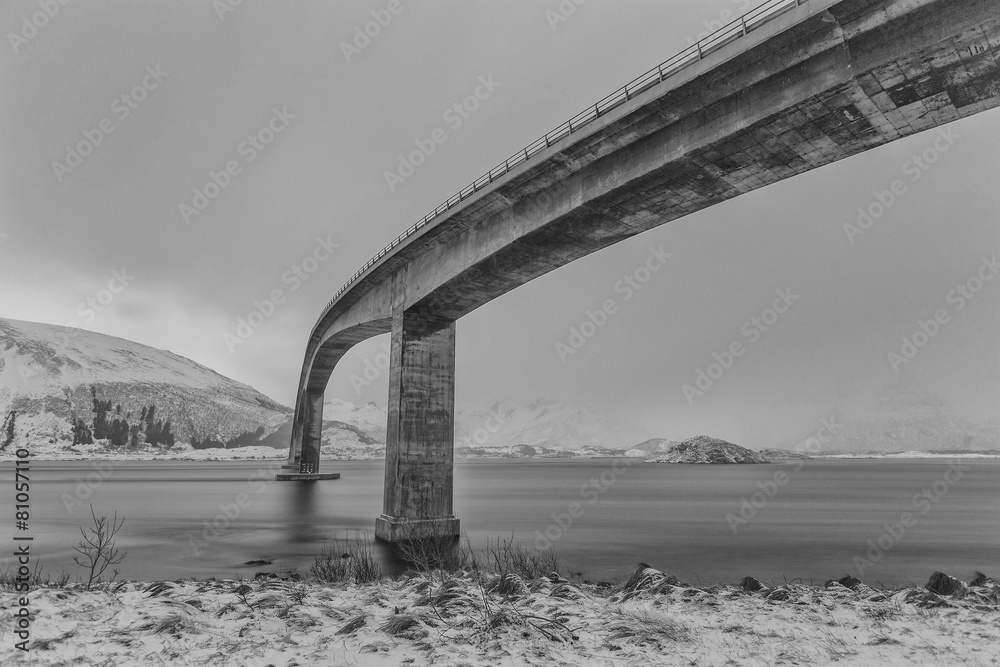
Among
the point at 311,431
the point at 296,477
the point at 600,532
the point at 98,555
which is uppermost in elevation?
the point at 311,431

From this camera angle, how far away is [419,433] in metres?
22.8

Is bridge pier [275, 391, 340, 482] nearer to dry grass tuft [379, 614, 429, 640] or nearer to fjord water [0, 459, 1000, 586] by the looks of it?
fjord water [0, 459, 1000, 586]

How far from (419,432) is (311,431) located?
48.2 metres

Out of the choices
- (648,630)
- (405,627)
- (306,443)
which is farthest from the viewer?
(306,443)

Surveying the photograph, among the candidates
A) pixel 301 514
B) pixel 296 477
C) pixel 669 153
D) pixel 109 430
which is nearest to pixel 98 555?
pixel 669 153

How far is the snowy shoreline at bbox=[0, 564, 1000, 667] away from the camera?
6684 millimetres

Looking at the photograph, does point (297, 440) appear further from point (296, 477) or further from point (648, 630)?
point (648, 630)

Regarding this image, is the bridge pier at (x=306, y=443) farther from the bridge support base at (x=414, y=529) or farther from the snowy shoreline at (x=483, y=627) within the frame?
the snowy shoreline at (x=483, y=627)

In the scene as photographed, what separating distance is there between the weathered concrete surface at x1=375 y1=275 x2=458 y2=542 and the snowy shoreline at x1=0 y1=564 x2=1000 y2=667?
11859 millimetres

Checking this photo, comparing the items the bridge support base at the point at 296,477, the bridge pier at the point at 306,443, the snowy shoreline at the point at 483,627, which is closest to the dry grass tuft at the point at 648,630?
the snowy shoreline at the point at 483,627

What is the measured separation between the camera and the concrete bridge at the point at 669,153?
34.6ft

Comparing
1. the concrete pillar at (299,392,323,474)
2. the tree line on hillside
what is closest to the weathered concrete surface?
the concrete pillar at (299,392,323,474)

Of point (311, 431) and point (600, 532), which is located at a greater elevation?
point (311, 431)

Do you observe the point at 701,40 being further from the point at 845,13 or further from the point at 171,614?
the point at 171,614
